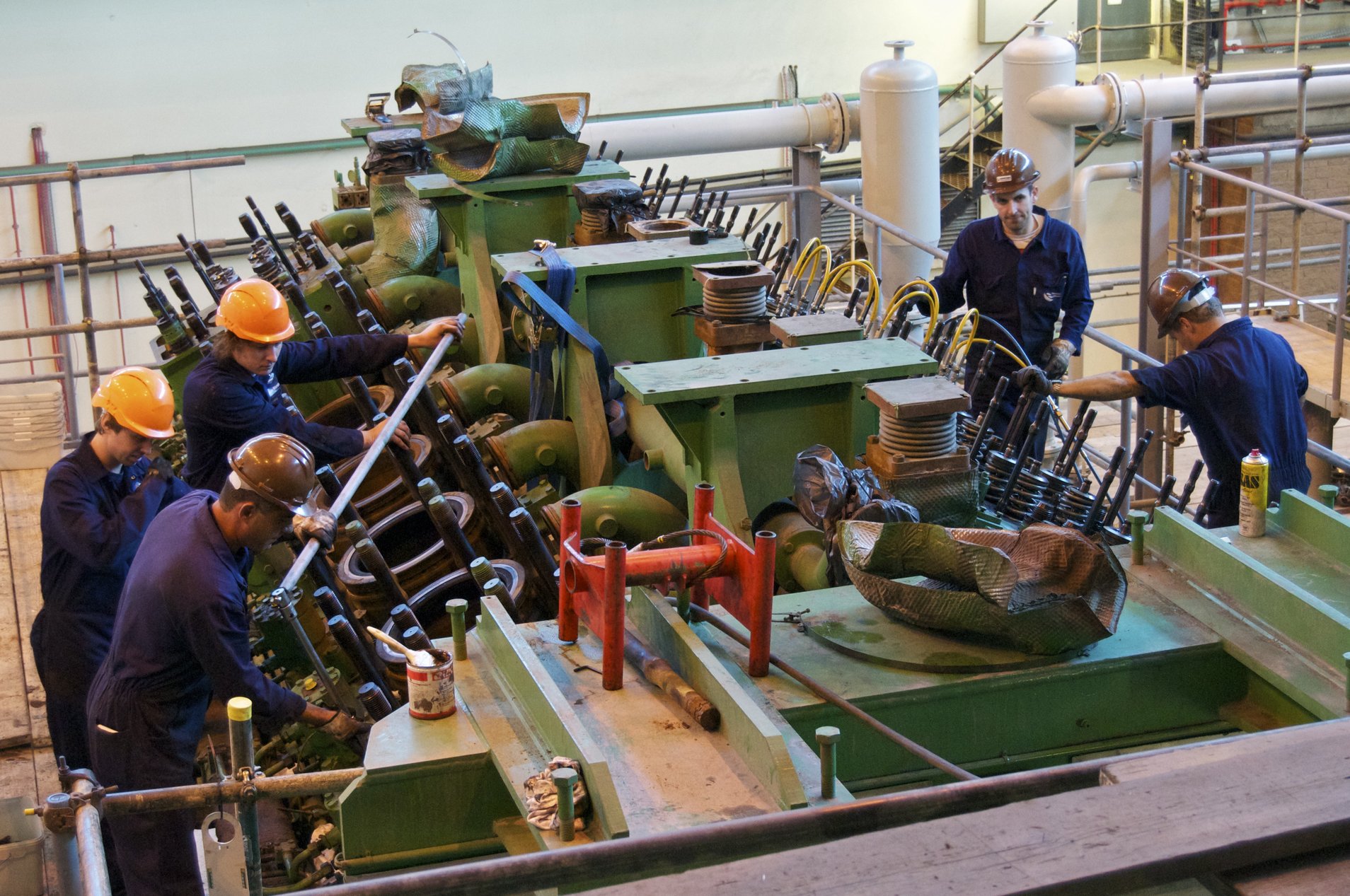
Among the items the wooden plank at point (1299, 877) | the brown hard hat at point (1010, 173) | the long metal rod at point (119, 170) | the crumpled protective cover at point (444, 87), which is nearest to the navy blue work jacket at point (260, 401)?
the crumpled protective cover at point (444, 87)

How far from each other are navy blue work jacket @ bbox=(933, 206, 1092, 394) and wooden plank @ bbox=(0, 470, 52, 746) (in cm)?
347

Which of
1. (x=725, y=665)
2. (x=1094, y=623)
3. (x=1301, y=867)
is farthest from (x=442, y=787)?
(x=1301, y=867)

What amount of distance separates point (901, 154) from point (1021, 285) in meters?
2.96

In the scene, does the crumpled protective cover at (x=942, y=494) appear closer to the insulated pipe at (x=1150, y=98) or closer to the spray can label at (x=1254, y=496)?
the spray can label at (x=1254, y=496)

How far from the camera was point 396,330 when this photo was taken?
6.47 meters

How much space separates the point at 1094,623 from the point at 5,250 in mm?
10156

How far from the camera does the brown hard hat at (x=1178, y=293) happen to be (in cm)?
425

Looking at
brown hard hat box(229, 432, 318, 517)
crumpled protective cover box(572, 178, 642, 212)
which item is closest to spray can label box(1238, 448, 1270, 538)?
brown hard hat box(229, 432, 318, 517)

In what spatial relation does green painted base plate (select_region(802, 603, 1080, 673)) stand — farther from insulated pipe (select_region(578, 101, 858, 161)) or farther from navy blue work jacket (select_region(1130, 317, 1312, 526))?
insulated pipe (select_region(578, 101, 858, 161))

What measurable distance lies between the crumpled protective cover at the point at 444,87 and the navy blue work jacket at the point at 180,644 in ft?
Result: 9.64

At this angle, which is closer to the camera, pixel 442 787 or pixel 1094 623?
pixel 442 787

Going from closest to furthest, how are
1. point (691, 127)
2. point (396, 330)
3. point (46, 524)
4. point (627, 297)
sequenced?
point (46, 524) < point (627, 297) < point (396, 330) < point (691, 127)

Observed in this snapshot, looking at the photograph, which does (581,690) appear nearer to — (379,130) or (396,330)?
(396,330)

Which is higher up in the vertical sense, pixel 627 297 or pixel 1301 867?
pixel 627 297
